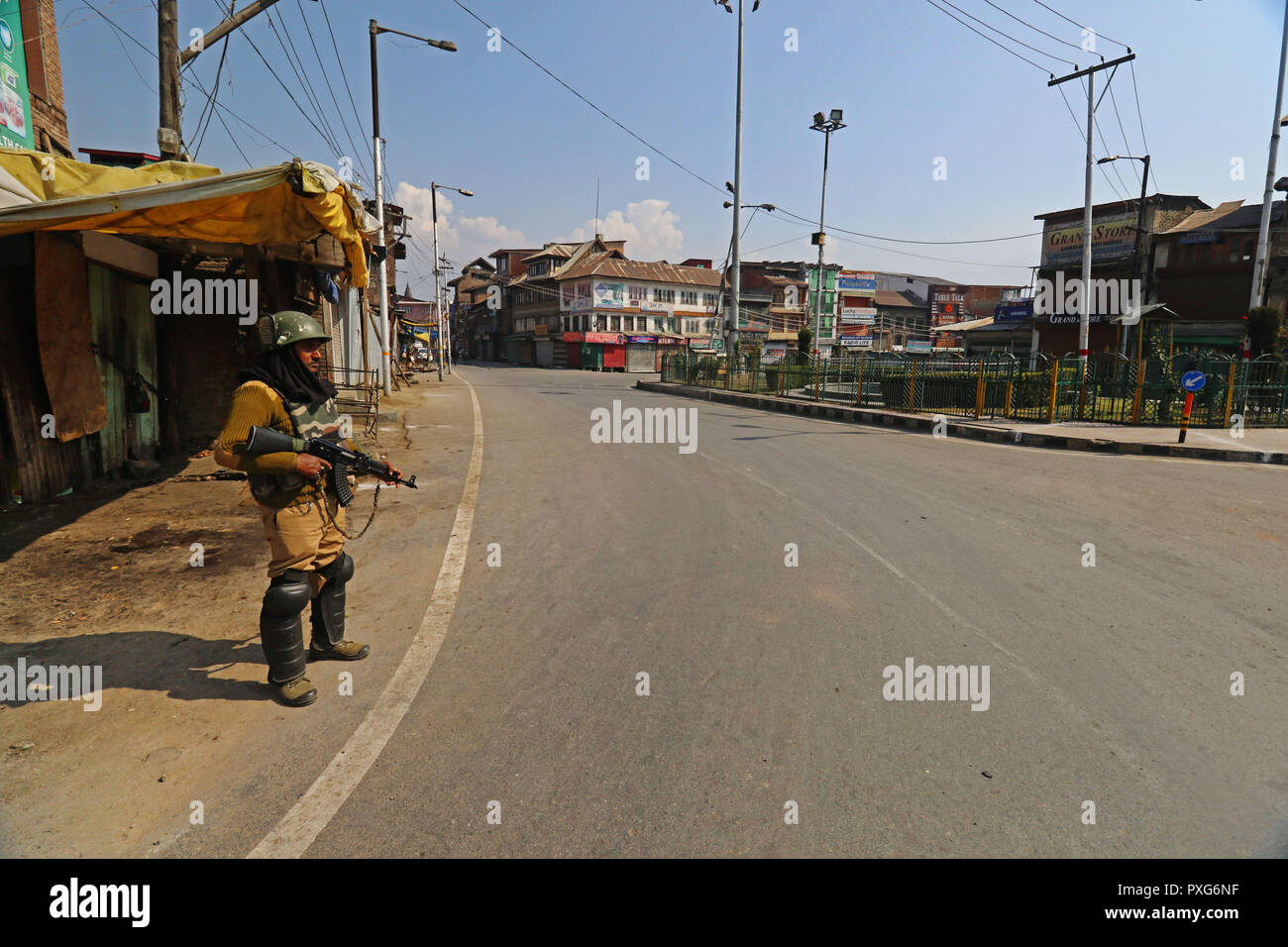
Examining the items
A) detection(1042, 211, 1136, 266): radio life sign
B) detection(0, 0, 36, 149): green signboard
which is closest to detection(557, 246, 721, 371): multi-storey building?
detection(1042, 211, 1136, 266): radio life sign

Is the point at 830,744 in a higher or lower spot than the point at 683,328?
lower

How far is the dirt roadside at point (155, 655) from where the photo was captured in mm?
2740

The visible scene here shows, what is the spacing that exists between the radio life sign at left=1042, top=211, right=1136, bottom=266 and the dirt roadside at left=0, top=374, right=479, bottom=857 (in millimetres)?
40193

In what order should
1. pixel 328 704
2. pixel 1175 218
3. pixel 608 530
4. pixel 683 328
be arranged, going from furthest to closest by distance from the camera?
pixel 683 328 < pixel 1175 218 < pixel 608 530 < pixel 328 704

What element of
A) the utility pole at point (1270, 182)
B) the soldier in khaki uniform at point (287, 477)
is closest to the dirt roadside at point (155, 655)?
the soldier in khaki uniform at point (287, 477)

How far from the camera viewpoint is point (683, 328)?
6438 cm

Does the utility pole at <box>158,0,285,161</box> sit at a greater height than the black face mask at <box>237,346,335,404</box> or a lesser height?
greater

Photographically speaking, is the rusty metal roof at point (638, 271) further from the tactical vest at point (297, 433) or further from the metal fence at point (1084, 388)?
the tactical vest at point (297, 433)

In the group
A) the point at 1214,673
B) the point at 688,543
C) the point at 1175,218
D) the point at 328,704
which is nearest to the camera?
the point at 328,704

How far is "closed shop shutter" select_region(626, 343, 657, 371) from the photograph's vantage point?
2421 inches

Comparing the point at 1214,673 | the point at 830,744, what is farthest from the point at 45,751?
the point at 1214,673

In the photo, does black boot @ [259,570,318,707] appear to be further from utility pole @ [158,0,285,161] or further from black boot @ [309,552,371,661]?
utility pole @ [158,0,285,161]

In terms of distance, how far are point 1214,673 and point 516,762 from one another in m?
3.86
